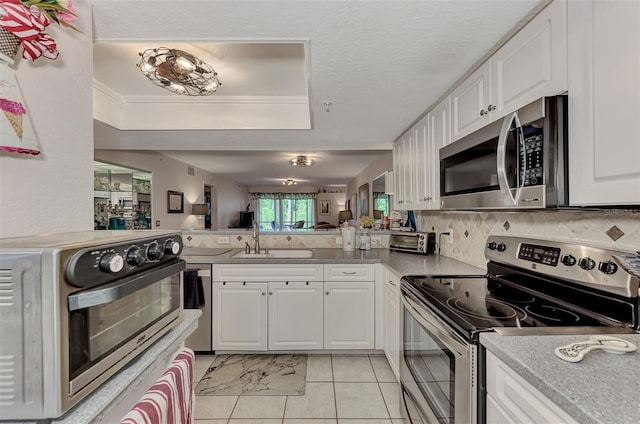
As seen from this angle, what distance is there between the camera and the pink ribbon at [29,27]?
0.76 m

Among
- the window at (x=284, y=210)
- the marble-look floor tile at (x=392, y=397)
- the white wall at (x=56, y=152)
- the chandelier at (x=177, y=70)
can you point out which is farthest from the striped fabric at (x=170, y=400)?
the window at (x=284, y=210)

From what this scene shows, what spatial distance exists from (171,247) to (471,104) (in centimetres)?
163

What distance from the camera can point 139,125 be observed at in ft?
9.15

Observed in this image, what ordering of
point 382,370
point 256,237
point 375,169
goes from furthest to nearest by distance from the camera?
point 375,169 < point 256,237 < point 382,370

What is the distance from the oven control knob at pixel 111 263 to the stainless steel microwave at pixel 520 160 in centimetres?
133

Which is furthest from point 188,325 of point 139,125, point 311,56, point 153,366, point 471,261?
point 139,125

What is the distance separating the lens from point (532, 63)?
3.88 feet

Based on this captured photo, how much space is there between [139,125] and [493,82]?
2852 mm

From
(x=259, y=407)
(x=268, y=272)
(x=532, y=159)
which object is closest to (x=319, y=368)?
(x=259, y=407)

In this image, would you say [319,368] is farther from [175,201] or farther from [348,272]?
[175,201]

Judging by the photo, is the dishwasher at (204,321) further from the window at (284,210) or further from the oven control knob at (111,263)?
the window at (284,210)

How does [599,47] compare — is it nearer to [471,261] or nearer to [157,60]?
[471,261]

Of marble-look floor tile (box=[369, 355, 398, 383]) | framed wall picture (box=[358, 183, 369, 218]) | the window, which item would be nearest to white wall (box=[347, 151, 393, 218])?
framed wall picture (box=[358, 183, 369, 218])

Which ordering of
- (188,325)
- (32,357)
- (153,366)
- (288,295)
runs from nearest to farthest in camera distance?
(32,357) < (153,366) < (188,325) < (288,295)
